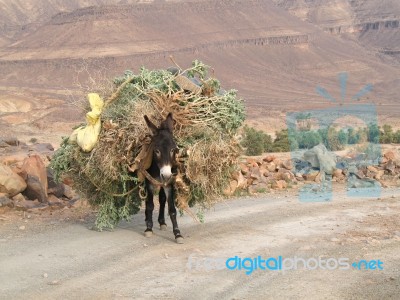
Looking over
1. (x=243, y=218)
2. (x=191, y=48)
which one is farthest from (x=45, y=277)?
(x=191, y=48)

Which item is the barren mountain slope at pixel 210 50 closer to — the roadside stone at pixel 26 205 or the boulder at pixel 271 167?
the boulder at pixel 271 167

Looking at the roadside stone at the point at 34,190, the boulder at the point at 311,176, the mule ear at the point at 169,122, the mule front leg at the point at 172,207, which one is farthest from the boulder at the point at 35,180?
the boulder at the point at 311,176

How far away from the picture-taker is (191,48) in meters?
108

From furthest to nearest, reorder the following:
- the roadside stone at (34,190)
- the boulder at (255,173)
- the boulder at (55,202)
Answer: the boulder at (255,173), the roadside stone at (34,190), the boulder at (55,202)

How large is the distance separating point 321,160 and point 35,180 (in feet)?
24.0

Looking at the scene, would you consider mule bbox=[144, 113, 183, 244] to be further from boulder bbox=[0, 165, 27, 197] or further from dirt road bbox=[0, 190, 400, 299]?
boulder bbox=[0, 165, 27, 197]

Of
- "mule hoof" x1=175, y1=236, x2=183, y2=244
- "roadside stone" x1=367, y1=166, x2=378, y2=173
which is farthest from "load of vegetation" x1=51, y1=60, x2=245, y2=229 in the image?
"roadside stone" x1=367, y1=166, x2=378, y2=173

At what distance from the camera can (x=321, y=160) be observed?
15.7m

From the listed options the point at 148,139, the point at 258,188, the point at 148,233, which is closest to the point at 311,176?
the point at 258,188

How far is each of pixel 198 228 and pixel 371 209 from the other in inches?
139

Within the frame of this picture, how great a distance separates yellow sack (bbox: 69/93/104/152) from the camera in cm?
882

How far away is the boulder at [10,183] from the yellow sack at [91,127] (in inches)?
138

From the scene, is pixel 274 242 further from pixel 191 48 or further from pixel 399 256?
pixel 191 48

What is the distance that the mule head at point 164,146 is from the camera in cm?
811
